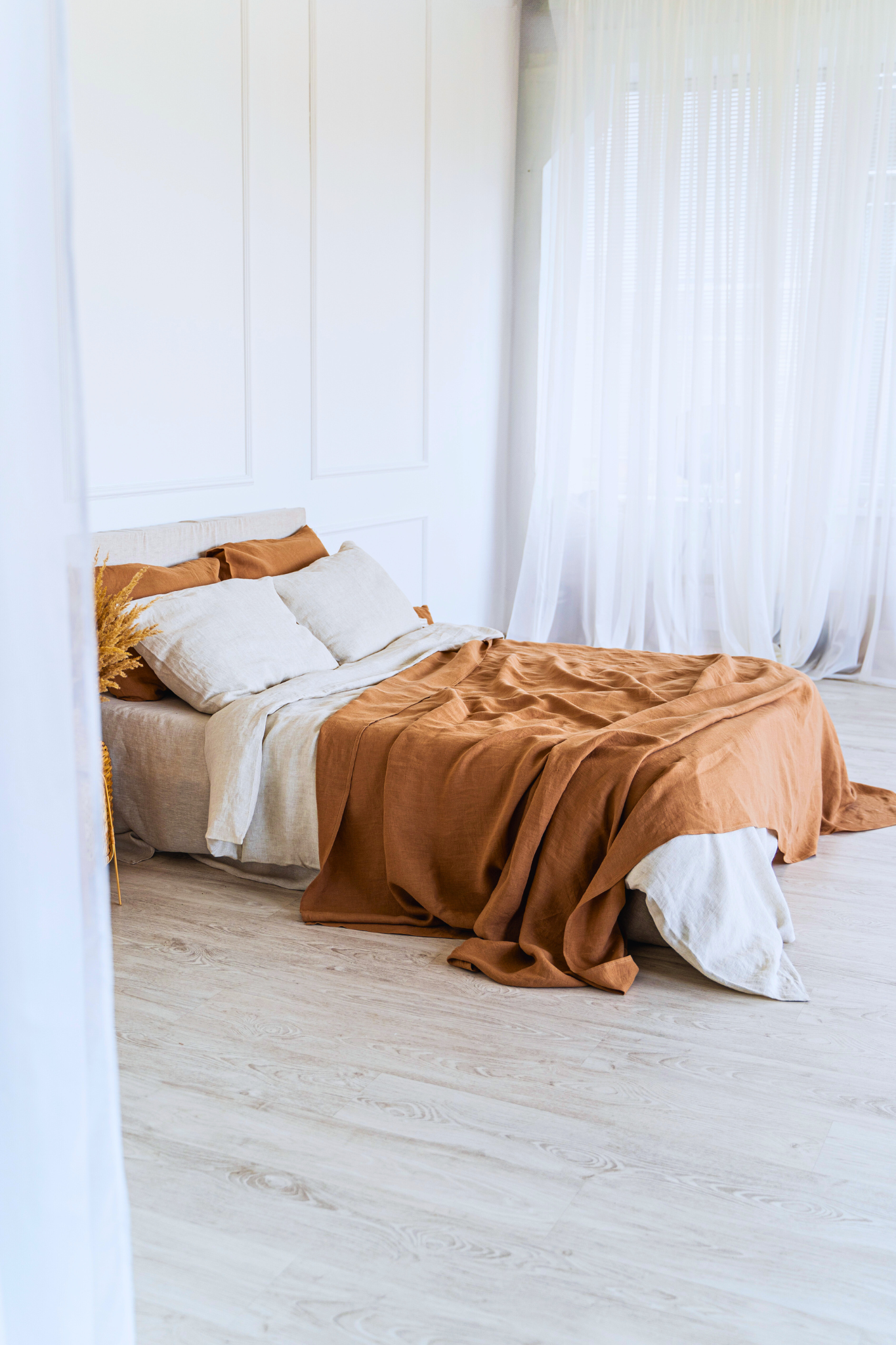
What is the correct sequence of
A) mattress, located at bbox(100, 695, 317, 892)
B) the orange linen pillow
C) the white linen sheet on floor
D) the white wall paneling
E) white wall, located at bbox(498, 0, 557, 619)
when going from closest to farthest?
the white linen sheet on floor
mattress, located at bbox(100, 695, 317, 892)
the orange linen pillow
the white wall paneling
white wall, located at bbox(498, 0, 557, 619)

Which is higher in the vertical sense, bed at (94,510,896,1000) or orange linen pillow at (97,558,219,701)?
orange linen pillow at (97,558,219,701)

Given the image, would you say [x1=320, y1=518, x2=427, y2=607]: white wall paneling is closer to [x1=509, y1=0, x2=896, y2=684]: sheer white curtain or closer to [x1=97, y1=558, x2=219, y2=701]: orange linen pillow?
[x1=509, y1=0, x2=896, y2=684]: sheer white curtain

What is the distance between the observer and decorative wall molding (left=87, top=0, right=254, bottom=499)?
3.71 meters

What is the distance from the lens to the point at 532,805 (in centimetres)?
271

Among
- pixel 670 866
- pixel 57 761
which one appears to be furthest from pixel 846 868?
pixel 57 761

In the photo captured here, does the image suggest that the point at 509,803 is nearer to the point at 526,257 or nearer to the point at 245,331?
the point at 245,331

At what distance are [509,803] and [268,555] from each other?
59.4 inches

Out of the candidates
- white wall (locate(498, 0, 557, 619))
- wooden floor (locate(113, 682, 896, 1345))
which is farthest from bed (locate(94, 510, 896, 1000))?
white wall (locate(498, 0, 557, 619))

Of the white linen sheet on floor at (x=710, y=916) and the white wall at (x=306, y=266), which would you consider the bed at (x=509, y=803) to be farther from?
the white wall at (x=306, y=266)

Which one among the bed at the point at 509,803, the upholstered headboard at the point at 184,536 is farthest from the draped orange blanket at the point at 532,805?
the upholstered headboard at the point at 184,536

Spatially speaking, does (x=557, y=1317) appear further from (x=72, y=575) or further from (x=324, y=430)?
(x=324, y=430)

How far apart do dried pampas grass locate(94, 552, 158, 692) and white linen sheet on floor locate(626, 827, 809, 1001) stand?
51.3 inches

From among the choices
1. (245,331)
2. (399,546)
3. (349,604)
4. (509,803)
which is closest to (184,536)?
(349,604)

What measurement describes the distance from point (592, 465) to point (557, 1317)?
4972 millimetres
